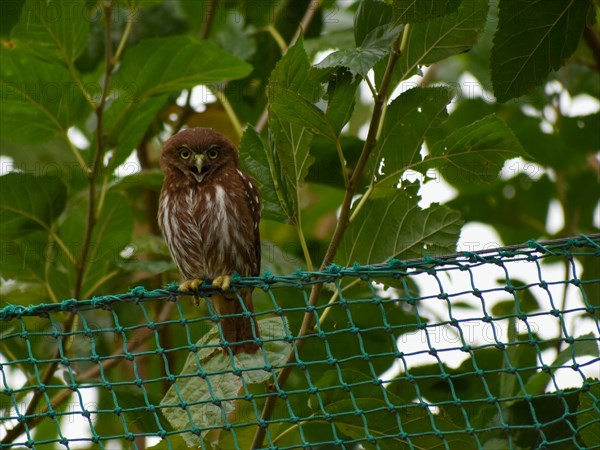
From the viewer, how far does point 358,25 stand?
4.06 meters

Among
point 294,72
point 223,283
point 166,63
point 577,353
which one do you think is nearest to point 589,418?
point 577,353

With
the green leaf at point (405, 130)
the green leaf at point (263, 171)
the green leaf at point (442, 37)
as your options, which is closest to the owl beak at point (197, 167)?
the green leaf at point (263, 171)

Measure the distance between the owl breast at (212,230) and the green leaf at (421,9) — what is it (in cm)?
228

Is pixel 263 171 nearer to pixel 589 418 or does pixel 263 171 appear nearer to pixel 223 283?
pixel 223 283

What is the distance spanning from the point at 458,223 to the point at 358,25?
3.50 ft

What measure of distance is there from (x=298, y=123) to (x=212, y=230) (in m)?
1.46

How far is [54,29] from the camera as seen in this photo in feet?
16.1

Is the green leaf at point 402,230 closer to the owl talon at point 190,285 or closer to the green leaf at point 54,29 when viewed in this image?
the owl talon at point 190,285

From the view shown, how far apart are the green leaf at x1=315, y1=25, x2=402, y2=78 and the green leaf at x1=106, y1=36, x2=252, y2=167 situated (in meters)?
1.26

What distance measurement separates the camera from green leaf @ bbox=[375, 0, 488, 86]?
418 centimetres

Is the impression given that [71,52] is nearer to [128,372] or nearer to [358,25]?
[358,25]

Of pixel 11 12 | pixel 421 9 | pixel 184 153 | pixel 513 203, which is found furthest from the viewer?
pixel 513 203

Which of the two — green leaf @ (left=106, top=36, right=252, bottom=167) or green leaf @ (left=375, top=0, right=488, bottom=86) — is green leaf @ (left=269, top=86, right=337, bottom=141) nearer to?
green leaf @ (left=375, top=0, right=488, bottom=86)

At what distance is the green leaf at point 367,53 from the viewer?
3.74m
